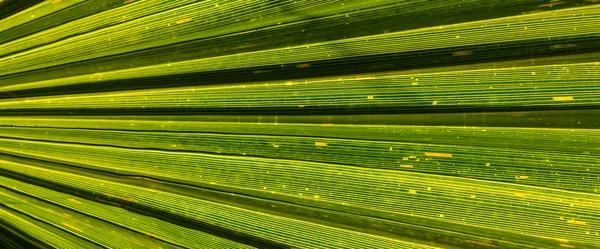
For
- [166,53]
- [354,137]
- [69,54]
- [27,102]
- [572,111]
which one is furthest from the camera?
[27,102]

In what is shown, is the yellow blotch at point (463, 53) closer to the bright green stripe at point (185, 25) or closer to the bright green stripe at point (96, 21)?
the bright green stripe at point (185, 25)

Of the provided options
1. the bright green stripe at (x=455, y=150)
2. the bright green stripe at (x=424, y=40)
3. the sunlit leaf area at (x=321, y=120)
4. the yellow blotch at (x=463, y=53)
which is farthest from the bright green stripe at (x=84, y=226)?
the yellow blotch at (x=463, y=53)

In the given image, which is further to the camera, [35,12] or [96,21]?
[35,12]

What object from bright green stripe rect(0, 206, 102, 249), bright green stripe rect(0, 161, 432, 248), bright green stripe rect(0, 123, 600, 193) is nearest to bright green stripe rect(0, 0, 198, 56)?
bright green stripe rect(0, 123, 600, 193)

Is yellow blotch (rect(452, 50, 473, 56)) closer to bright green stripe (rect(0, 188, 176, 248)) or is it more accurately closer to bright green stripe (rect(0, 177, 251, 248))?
bright green stripe (rect(0, 177, 251, 248))

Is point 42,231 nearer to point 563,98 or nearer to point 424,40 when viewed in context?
point 424,40

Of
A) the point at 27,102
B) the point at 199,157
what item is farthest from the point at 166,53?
the point at 27,102

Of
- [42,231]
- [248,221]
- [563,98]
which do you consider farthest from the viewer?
[42,231]

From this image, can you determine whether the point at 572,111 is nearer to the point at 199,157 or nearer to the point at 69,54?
the point at 199,157

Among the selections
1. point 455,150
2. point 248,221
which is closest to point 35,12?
point 248,221

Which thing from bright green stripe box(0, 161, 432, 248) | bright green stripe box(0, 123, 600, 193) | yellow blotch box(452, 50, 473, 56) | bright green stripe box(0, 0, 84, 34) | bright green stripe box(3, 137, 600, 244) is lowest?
bright green stripe box(0, 161, 432, 248)

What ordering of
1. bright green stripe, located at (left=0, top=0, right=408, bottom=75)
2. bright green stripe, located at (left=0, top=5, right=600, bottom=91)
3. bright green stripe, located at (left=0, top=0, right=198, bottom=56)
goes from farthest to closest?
bright green stripe, located at (left=0, top=0, right=198, bottom=56), bright green stripe, located at (left=0, top=0, right=408, bottom=75), bright green stripe, located at (left=0, top=5, right=600, bottom=91)
